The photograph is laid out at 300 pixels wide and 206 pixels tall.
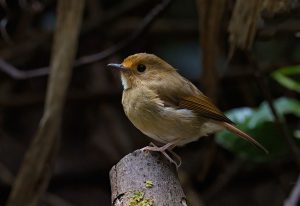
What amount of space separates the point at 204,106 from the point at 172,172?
3.08 feet

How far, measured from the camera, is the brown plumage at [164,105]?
3.04m

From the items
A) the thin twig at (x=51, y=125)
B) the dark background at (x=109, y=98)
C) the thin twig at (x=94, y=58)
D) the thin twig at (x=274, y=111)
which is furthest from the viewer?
the dark background at (x=109, y=98)

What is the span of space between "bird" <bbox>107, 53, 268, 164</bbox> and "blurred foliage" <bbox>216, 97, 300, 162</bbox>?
73 centimetres

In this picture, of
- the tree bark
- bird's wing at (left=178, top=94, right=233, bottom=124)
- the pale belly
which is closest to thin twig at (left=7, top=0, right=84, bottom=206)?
the pale belly

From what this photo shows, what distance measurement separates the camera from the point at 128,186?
2125mm

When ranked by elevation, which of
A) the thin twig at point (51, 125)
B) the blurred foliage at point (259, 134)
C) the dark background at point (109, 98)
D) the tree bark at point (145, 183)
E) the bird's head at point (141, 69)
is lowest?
the dark background at point (109, 98)

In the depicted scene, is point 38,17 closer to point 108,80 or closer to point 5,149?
point 108,80

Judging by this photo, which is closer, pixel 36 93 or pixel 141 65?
pixel 141 65

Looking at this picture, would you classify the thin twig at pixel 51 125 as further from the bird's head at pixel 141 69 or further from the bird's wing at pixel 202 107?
the bird's wing at pixel 202 107

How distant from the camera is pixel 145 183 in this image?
2111 mm

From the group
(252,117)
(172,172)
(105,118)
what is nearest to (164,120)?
(172,172)

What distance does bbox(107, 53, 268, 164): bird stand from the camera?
3.04 metres

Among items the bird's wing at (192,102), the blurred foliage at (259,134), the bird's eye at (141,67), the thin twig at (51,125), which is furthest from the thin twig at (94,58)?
the bird's wing at (192,102)

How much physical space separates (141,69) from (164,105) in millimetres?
244
